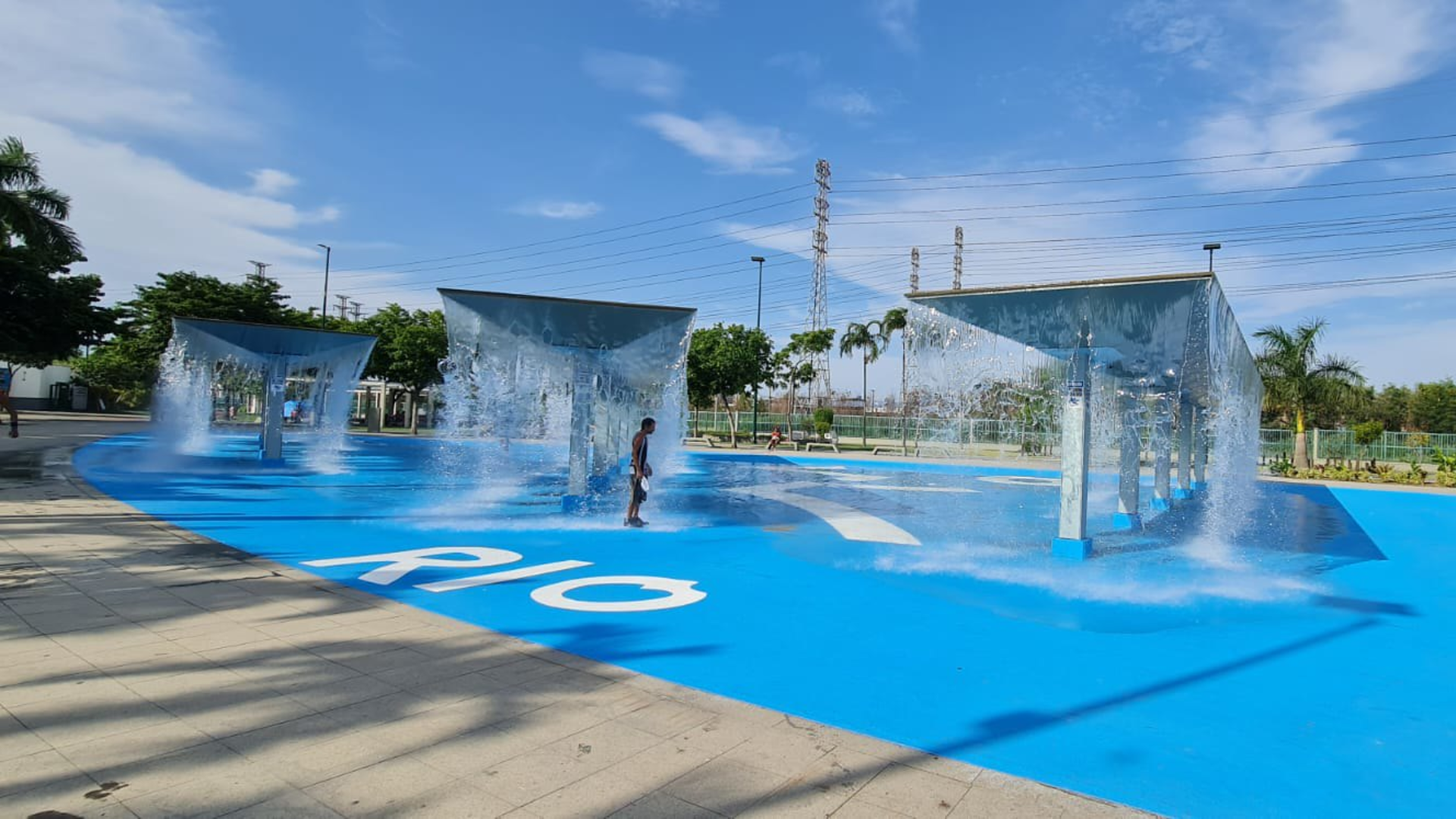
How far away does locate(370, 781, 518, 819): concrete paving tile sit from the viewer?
2854 millimetres

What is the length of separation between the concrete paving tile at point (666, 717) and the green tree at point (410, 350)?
3434 centimetres

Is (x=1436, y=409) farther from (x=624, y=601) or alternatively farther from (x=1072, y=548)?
(x=624, y=601)

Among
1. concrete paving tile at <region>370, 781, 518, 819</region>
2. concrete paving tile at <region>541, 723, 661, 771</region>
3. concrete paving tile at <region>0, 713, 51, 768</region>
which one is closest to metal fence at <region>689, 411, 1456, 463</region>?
concrete paving tile at <region>541, 723, 661, 771</region>

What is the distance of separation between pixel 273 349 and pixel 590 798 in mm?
20082

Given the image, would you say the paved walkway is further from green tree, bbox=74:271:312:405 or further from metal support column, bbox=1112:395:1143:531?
green tree, bbox=74:271:312:405

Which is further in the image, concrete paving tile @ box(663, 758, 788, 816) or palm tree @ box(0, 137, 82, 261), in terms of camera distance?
palm tree @ box(0, 137, 82, 261)

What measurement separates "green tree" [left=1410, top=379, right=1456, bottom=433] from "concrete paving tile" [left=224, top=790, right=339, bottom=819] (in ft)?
250

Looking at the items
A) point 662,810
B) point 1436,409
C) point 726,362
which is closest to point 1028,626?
point 662,810

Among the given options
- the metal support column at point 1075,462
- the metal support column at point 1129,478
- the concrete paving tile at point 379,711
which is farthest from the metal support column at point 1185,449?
the concrete paving tile at point 379,711

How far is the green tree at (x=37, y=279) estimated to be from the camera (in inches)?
821

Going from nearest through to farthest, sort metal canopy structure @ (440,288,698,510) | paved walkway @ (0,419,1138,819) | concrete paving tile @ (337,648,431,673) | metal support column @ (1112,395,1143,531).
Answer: paved walkway @ (0,419,1138,819), concrete paving tile @ (337,648,431,673), metal canopy structure @ (440,288,698,510), metal support column @ (1112,395,1143,531)

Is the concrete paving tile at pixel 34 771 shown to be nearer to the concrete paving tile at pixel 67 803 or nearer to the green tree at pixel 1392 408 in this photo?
the concrete paving tile at pixel 67 803

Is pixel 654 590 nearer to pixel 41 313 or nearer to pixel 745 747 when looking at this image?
pixel 745 747

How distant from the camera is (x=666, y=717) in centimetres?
393
